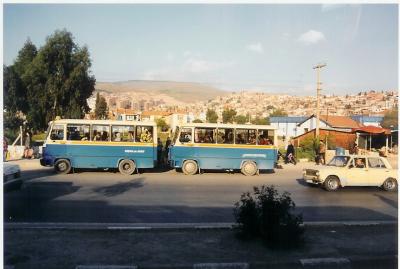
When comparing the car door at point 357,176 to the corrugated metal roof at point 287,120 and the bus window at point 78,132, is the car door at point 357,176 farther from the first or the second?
the corrugated metal roof at point 287,120

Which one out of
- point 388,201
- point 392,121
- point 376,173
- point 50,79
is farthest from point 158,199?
point 392,121

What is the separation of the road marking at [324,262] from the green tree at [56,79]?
26.5 m

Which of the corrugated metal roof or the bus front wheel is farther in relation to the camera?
the corrugated metal roof

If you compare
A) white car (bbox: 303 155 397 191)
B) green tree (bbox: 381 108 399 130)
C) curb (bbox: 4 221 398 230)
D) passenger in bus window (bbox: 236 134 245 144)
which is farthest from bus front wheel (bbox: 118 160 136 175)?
green tree (bbox: 381 108 399 130)

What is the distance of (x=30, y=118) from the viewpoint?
97.2 feet

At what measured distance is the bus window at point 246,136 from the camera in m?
18.9

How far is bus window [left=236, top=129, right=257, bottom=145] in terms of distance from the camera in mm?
18875

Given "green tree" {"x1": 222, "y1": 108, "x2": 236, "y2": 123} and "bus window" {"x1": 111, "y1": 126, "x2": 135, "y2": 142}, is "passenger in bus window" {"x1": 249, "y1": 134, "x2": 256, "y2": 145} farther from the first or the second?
→ "green tree" {"x1": 222, "y1": 108, "x2": 236, "y2": 123}

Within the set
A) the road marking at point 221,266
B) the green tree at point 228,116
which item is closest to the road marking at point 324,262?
the road marking at point 221,266

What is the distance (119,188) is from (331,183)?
288 inches

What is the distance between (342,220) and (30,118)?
2523 centimetres

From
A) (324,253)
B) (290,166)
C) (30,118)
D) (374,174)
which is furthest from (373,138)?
(324,253)

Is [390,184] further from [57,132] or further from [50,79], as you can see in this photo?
[50,79]

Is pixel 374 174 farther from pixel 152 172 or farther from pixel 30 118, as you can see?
pixel 30 118
